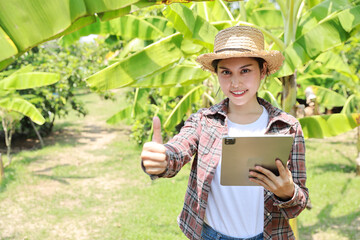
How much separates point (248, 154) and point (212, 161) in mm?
286

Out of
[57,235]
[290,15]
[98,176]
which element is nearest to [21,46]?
[290,15]

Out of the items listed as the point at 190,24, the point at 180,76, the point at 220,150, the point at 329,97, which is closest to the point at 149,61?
the point at 190,24

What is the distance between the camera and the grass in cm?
438

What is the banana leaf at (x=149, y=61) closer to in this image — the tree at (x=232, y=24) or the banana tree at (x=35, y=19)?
the tree at (x=232, y=24)

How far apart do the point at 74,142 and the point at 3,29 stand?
30.4 ft

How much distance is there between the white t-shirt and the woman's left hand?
225mm

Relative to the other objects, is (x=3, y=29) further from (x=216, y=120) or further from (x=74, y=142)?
(x=74, y=142)

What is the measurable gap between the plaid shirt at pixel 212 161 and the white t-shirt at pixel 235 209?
43 millimetres

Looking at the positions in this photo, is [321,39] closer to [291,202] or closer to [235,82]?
[235,82]

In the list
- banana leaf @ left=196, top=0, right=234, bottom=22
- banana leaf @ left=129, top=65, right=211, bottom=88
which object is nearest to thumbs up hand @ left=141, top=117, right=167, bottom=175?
banana leaf @ left=129, top=65, right=211, bottom=88

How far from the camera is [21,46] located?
1.16 metres

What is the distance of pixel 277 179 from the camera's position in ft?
4.19

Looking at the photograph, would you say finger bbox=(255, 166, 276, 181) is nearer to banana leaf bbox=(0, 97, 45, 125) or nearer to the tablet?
the tablet

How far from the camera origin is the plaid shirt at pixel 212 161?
143cm
